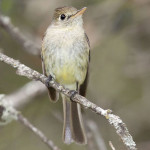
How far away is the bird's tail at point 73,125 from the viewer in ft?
12.6

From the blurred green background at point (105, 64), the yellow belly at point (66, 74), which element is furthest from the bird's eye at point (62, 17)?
the blurred green background at point (105, 64)

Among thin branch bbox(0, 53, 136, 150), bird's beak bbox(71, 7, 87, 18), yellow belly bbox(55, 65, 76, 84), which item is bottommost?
thin branch bbox(0, 53, 136, 150)

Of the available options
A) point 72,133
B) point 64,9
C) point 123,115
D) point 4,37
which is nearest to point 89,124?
point 72,133

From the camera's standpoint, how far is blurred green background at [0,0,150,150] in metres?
5.04

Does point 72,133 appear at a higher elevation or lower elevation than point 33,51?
lower

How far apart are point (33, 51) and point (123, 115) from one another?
131cm

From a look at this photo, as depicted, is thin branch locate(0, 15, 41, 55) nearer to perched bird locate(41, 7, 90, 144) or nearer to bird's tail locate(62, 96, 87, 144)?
perched bird locate(41, 7, 90, 144)

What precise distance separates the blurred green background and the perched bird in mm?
814

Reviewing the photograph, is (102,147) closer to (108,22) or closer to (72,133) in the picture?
(72,133)

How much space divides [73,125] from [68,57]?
0.68 m

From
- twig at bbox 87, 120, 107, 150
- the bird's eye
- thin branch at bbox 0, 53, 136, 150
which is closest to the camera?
thin branch at bbox 0, 53, 136, 150

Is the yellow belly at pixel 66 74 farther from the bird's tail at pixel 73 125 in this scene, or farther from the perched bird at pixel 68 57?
the bird's tail at pixel 73 125

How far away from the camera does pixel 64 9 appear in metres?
4.25

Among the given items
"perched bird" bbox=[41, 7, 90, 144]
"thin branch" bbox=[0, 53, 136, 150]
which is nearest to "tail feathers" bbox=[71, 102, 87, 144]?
"perched bird" bbox=[41, 7, 90, 144]
